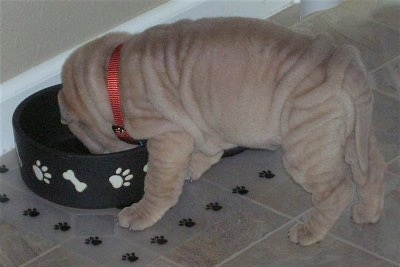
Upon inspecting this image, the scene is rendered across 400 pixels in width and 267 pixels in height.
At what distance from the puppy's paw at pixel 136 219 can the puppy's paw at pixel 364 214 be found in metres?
0.51

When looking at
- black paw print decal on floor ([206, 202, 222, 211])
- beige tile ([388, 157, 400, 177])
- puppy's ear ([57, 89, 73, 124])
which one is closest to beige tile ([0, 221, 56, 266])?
puppy's ear ([57, 89, 73, 124])

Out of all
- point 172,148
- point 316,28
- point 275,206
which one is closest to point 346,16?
point 316,28

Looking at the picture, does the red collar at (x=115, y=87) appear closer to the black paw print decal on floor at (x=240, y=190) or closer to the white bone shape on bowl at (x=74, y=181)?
the white bone shape on bowl at (x=74, y=181)

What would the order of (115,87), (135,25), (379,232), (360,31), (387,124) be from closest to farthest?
1. (115,87)
2. (379,232)
3. (387,124)
4. (135,25)
5. (360,31)

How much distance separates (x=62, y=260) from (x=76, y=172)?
227 mm

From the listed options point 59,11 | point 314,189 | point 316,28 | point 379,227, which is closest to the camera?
point 314,189

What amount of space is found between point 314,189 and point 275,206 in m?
0.30

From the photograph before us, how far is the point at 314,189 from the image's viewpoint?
7.32 feet

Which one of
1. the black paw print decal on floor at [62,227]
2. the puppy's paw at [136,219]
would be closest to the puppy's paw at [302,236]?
the puppy's paw at [136,219]

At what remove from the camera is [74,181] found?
2.42 meters

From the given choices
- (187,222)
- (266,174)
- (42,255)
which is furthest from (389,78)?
(42,255)

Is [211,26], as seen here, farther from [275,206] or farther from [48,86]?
[48,86]

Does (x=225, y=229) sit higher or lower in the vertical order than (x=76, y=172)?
lower

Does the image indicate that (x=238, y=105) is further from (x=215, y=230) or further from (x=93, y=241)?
(x=93, y=241)
